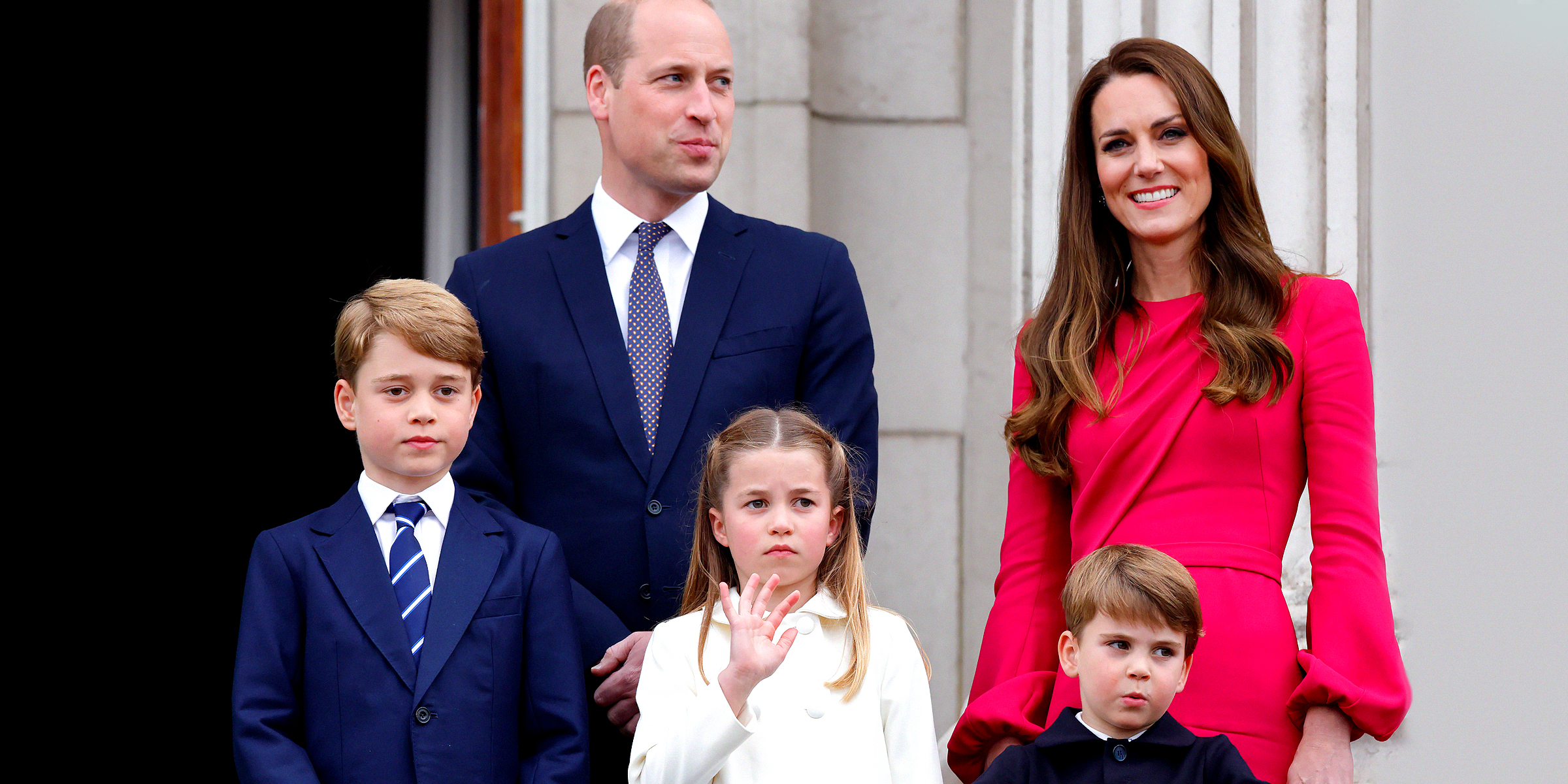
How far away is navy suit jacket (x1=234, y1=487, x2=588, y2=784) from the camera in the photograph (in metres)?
2.24

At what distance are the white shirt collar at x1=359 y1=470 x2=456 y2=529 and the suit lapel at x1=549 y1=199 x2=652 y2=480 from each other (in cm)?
38

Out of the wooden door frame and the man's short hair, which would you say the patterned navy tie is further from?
the wooden door frame

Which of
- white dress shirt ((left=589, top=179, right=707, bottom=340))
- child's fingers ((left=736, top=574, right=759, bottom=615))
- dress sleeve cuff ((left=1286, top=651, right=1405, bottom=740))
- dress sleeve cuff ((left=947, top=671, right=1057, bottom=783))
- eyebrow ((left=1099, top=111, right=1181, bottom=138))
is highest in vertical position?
eyebrow ((left=1099, top=111, right=1181, bottom=138))

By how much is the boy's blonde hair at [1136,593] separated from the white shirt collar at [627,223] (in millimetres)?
1108

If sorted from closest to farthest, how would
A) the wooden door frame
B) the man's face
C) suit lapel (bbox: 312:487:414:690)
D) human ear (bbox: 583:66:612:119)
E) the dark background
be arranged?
suit lapel (bbox: 312:487:414:690)
the man's face
human ear (bbox: 583:66:612:119)
the wooden door frame
the dark background

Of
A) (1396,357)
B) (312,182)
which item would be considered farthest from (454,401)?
(312,182)

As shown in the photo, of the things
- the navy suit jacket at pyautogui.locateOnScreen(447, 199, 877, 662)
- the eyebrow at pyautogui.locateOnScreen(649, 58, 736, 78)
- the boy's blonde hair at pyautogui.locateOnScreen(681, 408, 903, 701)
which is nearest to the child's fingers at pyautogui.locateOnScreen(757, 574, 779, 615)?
the boy's blonde hair at pyautogui.locateOnScreen(681, 408, 903, 701)

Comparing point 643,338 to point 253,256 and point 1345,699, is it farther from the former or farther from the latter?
point 253,256

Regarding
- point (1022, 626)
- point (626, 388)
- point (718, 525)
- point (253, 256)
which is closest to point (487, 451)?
point (626, 388)

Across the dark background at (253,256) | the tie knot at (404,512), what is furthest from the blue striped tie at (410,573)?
the dark background at (253,256)

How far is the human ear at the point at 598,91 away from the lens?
2.95 m

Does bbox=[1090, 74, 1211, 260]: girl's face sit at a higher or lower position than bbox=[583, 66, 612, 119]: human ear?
lower

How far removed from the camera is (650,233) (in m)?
2.90

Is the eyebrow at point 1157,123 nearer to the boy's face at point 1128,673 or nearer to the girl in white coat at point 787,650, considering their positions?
the girl in white coat at point 787,650
